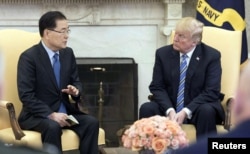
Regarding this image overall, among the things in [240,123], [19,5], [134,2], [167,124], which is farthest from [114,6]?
[240,123]

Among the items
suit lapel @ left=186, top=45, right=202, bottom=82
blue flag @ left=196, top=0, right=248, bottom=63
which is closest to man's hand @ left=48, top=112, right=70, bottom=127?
suit lapel @ left=186, top=45, right=202, bottom=82

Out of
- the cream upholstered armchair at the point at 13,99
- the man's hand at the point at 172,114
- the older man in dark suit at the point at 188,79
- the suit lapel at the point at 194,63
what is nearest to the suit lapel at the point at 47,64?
the cream upholstered armchair at the point at 13,99

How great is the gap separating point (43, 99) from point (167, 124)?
2.70ft

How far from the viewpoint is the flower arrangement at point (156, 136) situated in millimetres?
2500

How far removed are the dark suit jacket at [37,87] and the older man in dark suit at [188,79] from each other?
1.63ft

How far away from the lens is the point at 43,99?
3.08 meters

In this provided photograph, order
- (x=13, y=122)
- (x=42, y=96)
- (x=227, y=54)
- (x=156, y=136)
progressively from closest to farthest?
(x=156, y=136) < (x=13, y=122) < (x=42, y=96) < (x=227, y=54)

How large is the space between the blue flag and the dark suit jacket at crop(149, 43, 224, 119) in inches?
43.2

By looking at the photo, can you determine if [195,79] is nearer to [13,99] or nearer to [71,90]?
[71,90]

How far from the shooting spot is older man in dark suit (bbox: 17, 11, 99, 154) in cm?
302

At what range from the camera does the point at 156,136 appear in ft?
8.29

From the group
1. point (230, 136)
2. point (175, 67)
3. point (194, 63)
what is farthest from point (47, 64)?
point (230, 136)

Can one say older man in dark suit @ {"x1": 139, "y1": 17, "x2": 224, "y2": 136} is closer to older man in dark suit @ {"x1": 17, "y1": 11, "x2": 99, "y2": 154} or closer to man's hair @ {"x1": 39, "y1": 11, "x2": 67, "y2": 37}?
older man in dark suit @ {"x1": 17, "y1": 11, "x2": 99, "y2": 154}

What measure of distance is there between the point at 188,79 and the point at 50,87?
2.56 ft
